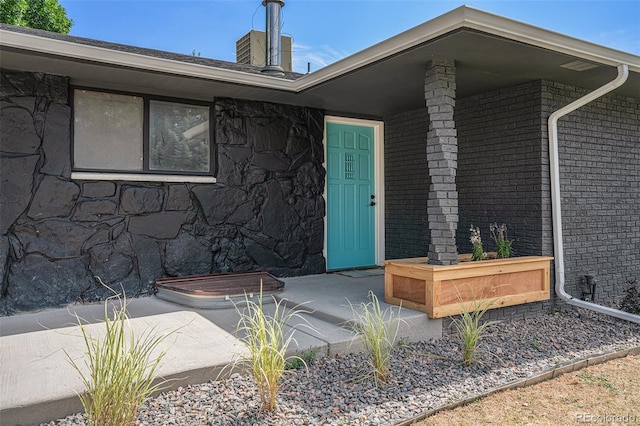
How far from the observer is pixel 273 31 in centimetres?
678

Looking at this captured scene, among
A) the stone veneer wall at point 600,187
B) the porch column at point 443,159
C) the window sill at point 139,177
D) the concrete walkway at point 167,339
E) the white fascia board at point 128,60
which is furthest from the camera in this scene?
the stone veneer wall at point 600,187

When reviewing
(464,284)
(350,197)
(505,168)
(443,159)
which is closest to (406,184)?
(350,197)

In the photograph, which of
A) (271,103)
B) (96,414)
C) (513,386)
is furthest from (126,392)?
(271,103)

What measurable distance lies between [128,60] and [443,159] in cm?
268

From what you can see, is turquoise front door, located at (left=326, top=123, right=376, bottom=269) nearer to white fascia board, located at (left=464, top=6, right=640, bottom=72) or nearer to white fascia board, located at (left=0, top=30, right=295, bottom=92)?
white fascia board, located at (left=0, top=30, right=295, bottom=92)

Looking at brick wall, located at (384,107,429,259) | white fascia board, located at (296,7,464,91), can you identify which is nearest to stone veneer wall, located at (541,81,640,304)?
brick wall, located at (384,107,429,259)

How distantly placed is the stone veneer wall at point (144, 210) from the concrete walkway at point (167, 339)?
34 centimetres

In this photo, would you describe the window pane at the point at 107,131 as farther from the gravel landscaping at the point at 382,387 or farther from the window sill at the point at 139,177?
the gravel landscaping at the point at 382,387

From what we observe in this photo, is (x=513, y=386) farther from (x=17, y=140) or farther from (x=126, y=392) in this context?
(x=17, y=140)

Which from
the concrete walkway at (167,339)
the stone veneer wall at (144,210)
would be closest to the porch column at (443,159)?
the concrete walkway at (167,339)

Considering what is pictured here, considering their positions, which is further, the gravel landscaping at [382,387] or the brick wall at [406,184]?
→ the brick wall at [406,184]

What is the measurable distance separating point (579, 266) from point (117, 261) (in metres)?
4.61

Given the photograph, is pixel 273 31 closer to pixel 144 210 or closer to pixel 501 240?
pixel 144 210

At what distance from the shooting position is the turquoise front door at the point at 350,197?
5.95m
